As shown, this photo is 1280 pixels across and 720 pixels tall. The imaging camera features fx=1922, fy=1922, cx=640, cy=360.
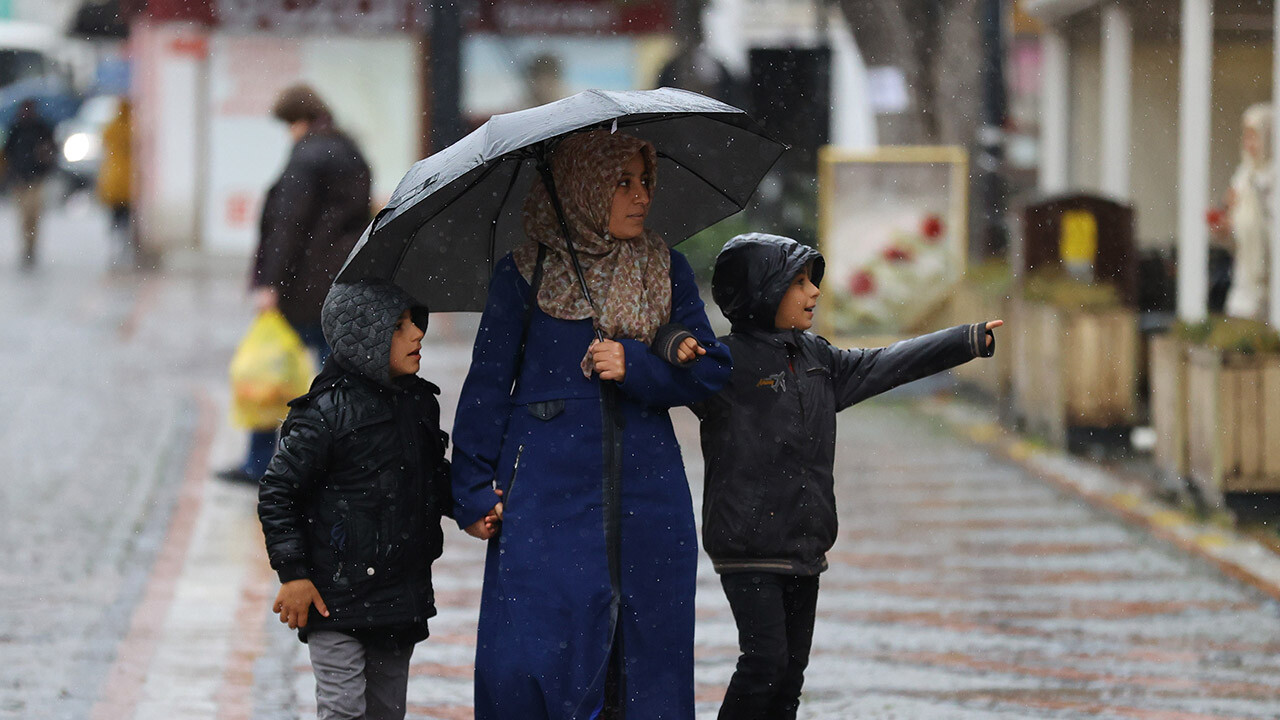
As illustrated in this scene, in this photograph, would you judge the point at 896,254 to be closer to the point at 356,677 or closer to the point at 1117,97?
the point at 1117,97

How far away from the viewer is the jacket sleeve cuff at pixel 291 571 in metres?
4.49

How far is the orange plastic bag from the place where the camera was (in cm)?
927

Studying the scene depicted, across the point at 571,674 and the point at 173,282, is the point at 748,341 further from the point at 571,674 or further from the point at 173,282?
the point at 173,282

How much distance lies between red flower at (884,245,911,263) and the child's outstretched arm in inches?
372

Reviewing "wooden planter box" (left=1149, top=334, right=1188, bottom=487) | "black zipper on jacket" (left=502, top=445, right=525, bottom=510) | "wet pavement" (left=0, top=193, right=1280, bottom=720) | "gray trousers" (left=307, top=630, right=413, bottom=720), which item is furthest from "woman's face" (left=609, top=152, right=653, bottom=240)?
"wooden planter box" (left=1149, top=334, right=1188, bottom=487)

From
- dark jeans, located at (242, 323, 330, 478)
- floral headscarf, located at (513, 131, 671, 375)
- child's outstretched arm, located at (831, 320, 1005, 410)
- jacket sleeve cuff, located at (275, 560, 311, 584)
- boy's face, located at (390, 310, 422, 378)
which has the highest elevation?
floral headscarf, located at (513, 131, 671, 375)

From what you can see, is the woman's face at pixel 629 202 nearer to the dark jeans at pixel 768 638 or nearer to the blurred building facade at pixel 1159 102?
the dark jeans at pixel 768 638

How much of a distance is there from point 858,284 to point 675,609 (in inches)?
398

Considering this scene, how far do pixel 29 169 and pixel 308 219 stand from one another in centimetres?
1485

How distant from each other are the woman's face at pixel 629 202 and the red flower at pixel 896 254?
1023 cm

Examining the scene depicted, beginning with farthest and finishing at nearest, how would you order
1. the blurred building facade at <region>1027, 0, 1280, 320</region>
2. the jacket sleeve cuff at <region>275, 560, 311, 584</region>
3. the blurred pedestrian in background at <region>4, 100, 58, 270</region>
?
1. the blurred pedestrian in background at <region>4, 100, 58, 270</region>
2. the blurred building facade at <region>1027, 0, 1280, 320</region>
3. the jacket sleeve cuff at <region>275, 560, 311, 584</region>

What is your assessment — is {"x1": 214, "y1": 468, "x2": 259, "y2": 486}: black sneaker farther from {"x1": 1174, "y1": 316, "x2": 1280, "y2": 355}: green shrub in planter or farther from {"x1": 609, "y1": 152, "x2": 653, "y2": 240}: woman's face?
{"x1": 609, "y1": 152, "x2": 653, "y2": 240}: woman's face

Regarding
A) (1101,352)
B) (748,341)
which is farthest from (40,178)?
(748,341)

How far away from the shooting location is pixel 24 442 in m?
11.3
